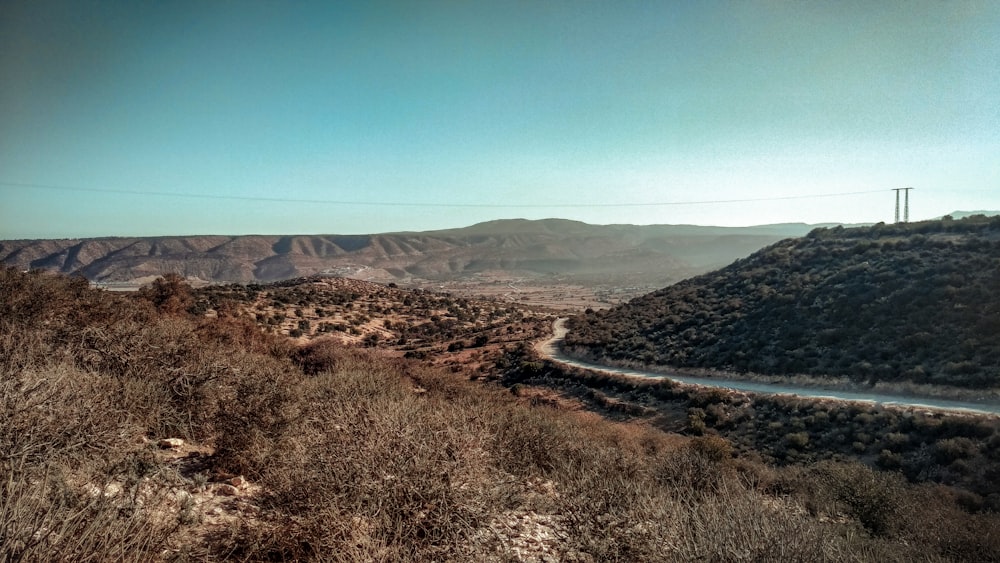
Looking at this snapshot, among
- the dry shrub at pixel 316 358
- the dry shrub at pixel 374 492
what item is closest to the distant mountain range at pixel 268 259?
the dry shrub at pixel 316 358

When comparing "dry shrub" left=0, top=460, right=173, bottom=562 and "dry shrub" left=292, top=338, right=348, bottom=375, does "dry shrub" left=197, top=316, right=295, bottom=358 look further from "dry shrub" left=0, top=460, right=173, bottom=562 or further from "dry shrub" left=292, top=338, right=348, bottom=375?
"dry shrub" left=0, top=460, right=173, bottom=562

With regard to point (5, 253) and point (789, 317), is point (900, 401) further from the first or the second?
point (5, 253)

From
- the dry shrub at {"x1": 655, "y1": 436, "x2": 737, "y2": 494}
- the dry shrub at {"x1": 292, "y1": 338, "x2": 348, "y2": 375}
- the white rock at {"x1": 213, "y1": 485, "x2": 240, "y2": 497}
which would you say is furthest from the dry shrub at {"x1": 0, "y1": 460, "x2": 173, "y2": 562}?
the dry shrub at {"x1": 292, "y1": 338, "x2": 348, "y2": 375}

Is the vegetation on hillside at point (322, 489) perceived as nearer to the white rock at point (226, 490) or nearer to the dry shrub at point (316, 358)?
the white rock at point (226, 490)

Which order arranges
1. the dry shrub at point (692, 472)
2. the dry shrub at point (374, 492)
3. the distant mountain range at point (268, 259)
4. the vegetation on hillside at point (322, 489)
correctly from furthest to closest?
the distant mountain range at point (268, 259) → the dry shrub at point (692, 472) → the dry shrub at point (374, 492) → the vegetation on hillside at point (322, 489)

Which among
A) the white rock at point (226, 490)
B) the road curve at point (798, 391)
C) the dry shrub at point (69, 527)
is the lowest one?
the road curve at point (798, 391)

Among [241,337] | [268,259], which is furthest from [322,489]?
[268,259]

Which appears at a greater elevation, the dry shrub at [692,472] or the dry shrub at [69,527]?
the dry shrub at [69,527]
